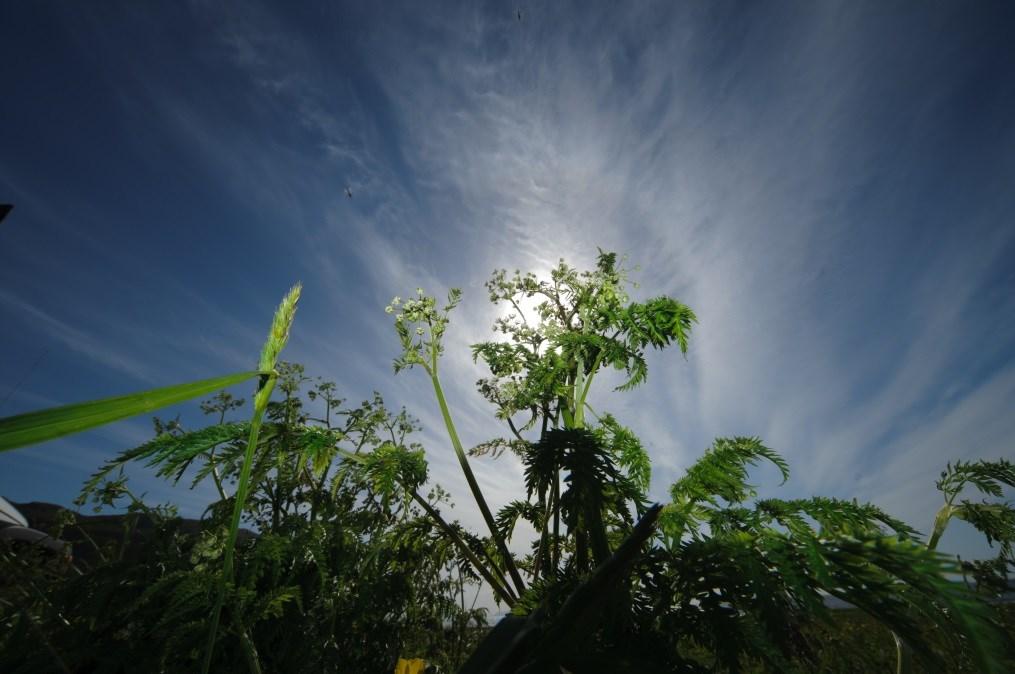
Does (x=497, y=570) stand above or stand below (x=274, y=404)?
below

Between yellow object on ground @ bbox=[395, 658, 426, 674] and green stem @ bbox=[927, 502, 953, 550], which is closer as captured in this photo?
yellow object on ground @ bbox=[395, 658, 426, 674]

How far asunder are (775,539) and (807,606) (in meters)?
0.21

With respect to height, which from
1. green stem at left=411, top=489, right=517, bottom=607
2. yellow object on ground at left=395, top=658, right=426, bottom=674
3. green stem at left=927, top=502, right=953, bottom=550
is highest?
green stem at left=927, top=502, right=953, bottom=550

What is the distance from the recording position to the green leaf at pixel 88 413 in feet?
0.94

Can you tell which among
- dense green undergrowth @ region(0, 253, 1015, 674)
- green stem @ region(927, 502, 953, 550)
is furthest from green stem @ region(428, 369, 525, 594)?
green stem @ region(927, 502, 953, 550)

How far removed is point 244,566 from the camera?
1771 millimetres

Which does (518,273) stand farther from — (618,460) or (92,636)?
(92,636)

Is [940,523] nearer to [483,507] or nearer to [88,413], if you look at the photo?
[483,507]

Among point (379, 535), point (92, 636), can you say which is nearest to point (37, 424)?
point (92, 636)

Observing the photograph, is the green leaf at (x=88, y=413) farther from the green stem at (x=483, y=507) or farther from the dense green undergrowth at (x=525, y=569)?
the green stem at (x=483, y=507)

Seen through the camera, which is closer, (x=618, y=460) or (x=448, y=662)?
(x=618, y=460)

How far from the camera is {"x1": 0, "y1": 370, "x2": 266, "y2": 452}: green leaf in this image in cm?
29

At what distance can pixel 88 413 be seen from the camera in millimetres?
332

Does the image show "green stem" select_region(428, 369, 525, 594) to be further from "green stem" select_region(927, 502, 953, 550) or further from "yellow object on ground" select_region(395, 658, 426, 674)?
"green stem" select_region(927, 502, 953, 550)
